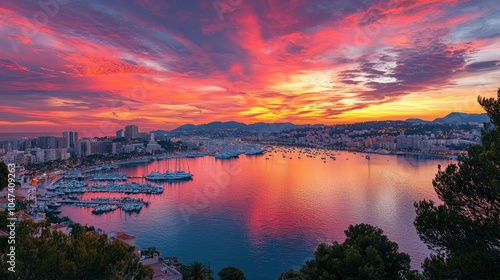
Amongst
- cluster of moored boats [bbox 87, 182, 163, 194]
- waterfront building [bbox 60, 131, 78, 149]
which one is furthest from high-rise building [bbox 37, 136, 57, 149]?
cluster of moored boats [bbox 87, 182, 163, 194]

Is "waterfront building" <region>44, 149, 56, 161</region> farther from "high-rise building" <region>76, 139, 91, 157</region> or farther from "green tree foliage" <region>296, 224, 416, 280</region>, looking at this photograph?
"green tree foliage" <region>296, 224, 416, 280</region>

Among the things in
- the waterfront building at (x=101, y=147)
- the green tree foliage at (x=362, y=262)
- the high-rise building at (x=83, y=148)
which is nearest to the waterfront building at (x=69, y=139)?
the waterfront building at (x=101, y=147)

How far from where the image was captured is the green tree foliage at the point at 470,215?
3.17m

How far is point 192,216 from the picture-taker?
1827 cm

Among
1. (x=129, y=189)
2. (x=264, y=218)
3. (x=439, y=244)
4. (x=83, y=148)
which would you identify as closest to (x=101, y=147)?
(x=83, y=148)

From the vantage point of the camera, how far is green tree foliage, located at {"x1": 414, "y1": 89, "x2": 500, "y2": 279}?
3166 millimetres

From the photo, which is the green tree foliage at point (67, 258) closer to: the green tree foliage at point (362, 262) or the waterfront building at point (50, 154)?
the green tree foliage at point (362, 262)

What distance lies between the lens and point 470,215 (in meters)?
3.74

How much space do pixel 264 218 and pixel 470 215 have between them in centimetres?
1427

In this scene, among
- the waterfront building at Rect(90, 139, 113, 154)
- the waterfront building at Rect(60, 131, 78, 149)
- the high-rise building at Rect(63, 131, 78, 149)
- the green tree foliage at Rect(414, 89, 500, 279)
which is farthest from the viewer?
the high-rise building at Rect(63, 131, 78, 149)

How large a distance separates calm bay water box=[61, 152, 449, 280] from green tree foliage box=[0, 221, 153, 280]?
328 inches

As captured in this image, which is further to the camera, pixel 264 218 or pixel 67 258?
pixel 264 218

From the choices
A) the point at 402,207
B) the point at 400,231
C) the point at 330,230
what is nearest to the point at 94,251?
the point at 330,230

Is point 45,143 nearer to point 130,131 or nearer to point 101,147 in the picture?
point 101,147
